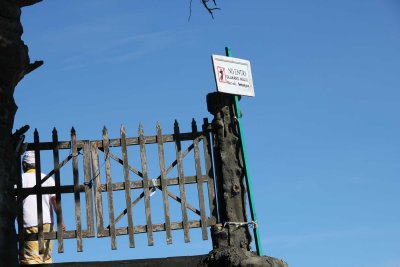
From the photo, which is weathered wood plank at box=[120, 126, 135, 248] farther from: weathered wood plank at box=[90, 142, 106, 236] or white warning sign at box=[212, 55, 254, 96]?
white warning sign at box=[212, 55, 254, 96]

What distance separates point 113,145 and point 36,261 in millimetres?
1719

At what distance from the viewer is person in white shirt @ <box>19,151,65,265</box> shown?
8742 millimetres

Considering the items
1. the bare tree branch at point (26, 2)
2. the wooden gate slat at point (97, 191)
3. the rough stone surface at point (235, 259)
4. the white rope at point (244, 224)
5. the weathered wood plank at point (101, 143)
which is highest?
the bare tree branch at point (26, 2)

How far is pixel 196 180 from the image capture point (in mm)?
8961

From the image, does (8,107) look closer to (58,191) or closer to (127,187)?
(58,191)

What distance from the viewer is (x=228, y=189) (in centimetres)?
900

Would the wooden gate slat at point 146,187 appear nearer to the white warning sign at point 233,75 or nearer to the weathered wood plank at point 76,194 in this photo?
the weathered wood plank at point 76,194

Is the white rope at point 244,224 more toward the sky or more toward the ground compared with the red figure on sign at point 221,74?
more toward the ground

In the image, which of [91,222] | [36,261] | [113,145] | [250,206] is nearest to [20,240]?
[36,261]

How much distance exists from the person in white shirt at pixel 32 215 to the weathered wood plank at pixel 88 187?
35cm

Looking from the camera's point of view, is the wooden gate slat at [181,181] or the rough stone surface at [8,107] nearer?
the rough stone surface at [8,107]

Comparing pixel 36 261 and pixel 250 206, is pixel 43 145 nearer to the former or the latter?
→ pixel 36 261

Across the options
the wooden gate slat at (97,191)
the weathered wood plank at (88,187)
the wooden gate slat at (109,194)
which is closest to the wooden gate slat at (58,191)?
the weathered wood plank at (88,187)

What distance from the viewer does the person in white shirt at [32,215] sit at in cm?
874
